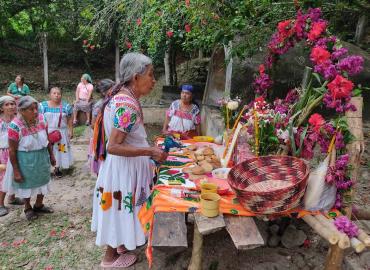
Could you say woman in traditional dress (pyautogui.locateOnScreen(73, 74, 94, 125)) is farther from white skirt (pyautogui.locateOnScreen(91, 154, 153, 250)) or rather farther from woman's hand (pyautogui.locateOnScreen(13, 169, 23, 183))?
white skirt (pyautogui.locateOnScreen(91, 154, 153, 250))

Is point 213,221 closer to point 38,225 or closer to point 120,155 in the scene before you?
point 120,155

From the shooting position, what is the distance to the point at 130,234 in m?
2.93

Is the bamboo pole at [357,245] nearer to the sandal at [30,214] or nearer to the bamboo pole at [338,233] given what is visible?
the bamboo pole at [338,233]

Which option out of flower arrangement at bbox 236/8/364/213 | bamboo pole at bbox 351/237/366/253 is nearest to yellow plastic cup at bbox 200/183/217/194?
flower arrangement at bbox 236/8/364/213

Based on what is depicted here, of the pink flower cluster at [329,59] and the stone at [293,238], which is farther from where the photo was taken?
the stone at [293,238]

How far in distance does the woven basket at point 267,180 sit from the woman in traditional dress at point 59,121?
388 centimetres

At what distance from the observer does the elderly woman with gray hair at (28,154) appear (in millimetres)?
3939

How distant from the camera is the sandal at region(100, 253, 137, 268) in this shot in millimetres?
3117

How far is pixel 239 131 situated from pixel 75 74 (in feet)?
44.5

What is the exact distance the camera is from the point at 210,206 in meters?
2.26

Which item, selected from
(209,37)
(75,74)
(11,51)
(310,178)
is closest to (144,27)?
(209,37)

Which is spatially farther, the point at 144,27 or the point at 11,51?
the point at 11,51

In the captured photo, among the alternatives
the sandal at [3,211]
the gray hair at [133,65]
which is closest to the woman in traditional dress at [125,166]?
the gray hair at [133,65]

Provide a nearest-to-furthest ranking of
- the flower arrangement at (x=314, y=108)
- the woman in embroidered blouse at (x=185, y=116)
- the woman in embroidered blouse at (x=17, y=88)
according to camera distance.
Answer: the flower arrangement at (x=314, y=108) < the woman in embroidered blouse at (x=185, y=116) < the woman in embroidered blouse at (x=17, y=88)
